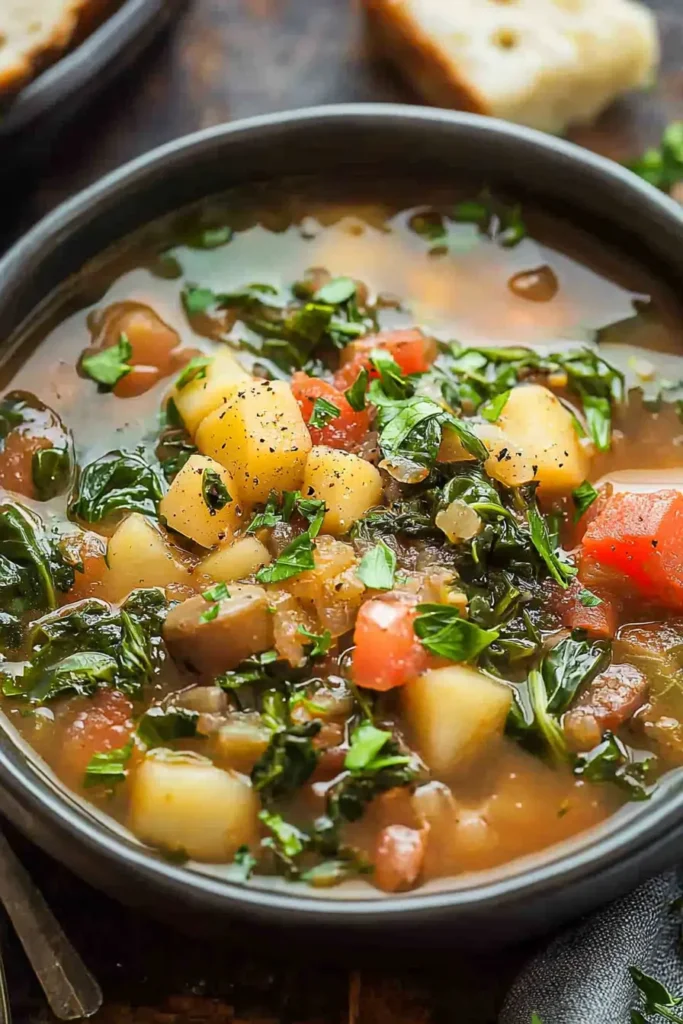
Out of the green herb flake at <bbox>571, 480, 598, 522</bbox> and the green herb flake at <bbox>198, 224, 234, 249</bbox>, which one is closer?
the green herb flake at <bbox>571, 480, 598, 522</bbox>

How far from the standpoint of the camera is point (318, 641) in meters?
2.84

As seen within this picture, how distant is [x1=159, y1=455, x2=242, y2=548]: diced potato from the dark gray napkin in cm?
131

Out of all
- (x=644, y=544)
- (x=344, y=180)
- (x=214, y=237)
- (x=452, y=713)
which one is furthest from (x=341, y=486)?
(x=344, y=180)

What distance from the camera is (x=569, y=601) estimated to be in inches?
118

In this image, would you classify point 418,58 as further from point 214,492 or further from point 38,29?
point 214,492

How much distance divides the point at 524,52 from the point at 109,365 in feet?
6.11

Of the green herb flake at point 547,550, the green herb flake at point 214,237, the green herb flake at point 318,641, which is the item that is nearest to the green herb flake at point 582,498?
the green herb flake at point 547,550

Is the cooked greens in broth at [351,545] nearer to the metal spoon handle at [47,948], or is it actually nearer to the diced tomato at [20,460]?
the diced tomato at [20,460]

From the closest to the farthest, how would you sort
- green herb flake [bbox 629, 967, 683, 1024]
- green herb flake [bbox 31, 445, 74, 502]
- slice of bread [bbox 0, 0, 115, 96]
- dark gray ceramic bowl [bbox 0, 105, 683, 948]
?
dark gray ceramic bowl [bbox 0, 105, 683, 948] → green herb flake [bbox 629, 967, 683, 1024] → green herb flake [bbox 31, 445, 74, 502] → slice of bread [bbox 0, 0, 115, 96]

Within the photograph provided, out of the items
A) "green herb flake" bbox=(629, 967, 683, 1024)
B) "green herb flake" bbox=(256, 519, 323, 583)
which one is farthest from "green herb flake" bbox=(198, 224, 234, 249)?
"green herb flake" bbox=(629, 967, 683, 1024)

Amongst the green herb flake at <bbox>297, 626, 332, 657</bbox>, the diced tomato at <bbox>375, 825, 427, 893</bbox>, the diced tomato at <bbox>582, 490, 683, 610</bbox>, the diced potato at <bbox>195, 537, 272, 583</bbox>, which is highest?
the diced potato at <bbox>195, 537, 272, 583</bbox>

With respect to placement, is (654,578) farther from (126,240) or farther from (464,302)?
(126,240)

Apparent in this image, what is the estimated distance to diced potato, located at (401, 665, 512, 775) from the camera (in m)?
2.77

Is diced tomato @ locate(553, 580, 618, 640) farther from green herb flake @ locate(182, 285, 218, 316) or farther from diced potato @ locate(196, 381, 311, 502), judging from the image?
green herb flake @ locate(182, 285, 218, 316)
